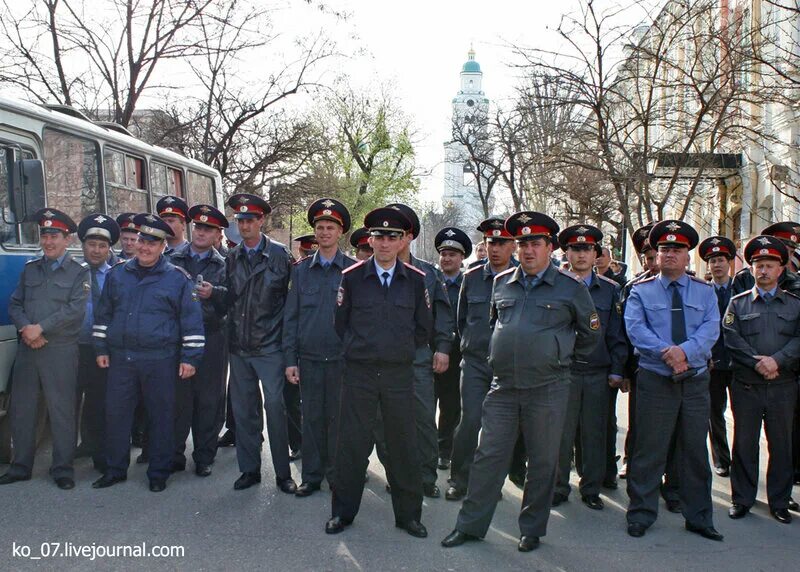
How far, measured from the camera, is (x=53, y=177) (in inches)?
303

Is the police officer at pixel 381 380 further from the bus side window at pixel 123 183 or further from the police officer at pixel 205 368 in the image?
the bus side window at pixel 123 183

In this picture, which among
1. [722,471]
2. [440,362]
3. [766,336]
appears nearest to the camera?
[440,362]

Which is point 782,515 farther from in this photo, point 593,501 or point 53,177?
point 53,177

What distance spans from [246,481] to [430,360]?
5.60ft

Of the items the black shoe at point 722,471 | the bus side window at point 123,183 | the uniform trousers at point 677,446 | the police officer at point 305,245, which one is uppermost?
the bus side window at point 123,183

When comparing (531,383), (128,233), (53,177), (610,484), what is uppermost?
(53,177)

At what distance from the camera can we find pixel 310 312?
6082 mm

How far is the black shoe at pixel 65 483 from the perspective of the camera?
604 cm

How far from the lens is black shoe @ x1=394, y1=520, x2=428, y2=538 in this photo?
5.12 meters

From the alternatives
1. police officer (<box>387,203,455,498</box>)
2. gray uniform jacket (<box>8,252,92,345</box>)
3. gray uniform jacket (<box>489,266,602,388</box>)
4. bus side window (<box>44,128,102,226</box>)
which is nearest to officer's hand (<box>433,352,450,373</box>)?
police officer (<box>387,203,455,498</box>)

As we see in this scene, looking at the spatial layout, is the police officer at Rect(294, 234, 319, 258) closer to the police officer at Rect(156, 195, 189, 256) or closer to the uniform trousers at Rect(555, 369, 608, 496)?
the police officer at Rect(156, 195, 189, 256)

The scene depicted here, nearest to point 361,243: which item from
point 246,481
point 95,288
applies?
point 95,288

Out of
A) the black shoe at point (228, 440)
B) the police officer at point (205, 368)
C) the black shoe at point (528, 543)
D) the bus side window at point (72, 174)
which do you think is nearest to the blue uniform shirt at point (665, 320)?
the black shoe at point (528, 543)

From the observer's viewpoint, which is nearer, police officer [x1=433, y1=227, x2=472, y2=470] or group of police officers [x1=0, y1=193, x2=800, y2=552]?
group of police officers [x1=0, y1=193, x2=800, y2=552]
